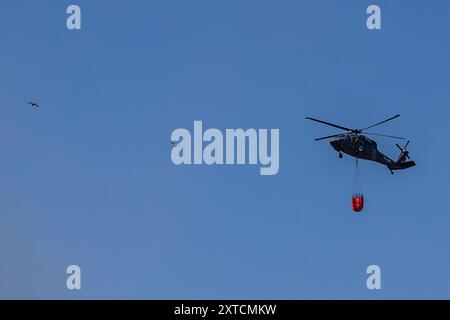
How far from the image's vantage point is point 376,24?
113 m

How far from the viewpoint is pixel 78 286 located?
107m

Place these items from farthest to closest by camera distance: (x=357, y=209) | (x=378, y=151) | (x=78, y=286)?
(x=378, y=151), (x=357, y=209), (x=78, y=286)
